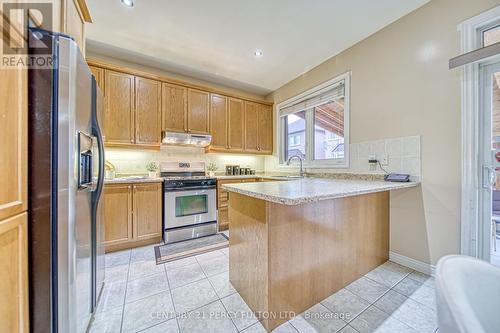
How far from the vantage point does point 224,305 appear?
4.88ft

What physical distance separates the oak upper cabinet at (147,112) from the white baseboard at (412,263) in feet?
11.2

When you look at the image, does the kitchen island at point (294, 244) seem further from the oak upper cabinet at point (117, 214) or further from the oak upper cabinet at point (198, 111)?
the oak upper cabinet at point (198, 111)

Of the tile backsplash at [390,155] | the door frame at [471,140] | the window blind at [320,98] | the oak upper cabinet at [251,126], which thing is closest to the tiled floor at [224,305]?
the door frame at [471,140]

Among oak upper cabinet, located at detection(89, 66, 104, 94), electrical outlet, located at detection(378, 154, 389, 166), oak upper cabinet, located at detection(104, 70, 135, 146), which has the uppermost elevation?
oak upper cabinet, located at detection(89, 66, 104, 94)

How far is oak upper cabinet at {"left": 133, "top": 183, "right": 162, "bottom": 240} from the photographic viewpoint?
254 cm

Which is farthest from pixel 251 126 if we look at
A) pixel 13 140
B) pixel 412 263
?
pixel 13 140

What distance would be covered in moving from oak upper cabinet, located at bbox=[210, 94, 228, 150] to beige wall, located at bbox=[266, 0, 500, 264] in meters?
2.24

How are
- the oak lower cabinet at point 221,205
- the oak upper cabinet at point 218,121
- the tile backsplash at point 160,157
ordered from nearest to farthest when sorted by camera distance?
the tile backsplash at point 160,157
the oak lower cabinet at point 221,205
the oak upper cabinet at point 218,121

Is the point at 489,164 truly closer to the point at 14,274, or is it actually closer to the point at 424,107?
the point at 424,107

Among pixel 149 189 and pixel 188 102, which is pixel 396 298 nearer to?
pixel 149 189

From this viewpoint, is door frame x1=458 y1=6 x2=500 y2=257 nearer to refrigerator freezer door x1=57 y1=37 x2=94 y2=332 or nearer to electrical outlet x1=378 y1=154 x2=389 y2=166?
electrical outlet x1=378 y1=154 x2=389 y2=166

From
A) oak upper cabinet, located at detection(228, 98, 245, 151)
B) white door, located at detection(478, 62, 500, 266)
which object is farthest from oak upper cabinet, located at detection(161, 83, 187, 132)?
white door, located at detection(478, 62, 500, 266)

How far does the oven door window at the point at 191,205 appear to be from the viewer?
2803 mm

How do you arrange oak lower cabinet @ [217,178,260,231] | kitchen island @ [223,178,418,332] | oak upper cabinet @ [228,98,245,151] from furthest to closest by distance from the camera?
oak upper cabinet @ [228,98,245,151]
oak lower cabinet @ [217,178,260,231]
kitchen island @ [223,178,418,332]
